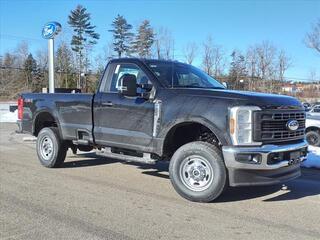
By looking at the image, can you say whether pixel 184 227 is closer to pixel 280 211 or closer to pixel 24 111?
pixel 280 211

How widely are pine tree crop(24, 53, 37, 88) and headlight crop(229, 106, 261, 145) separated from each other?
7316 cm

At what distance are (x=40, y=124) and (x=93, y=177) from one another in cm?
220

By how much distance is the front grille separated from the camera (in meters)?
6.23

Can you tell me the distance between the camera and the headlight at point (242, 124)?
621cm

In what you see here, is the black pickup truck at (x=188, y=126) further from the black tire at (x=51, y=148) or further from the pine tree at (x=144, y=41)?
the pine tree at (x=144, y=41)

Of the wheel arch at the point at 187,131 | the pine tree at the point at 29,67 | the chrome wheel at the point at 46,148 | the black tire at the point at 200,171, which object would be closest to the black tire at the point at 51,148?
the chrome wheel at the point at 46,148

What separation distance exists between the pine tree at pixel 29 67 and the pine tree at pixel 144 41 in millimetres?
27922

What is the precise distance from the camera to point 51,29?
1652cm

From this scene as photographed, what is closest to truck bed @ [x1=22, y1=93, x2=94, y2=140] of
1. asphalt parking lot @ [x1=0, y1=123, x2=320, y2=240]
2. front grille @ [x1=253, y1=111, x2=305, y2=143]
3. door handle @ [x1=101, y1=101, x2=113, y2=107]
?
door handle @ [x1=101, y1=101, x2=113, y2=107]

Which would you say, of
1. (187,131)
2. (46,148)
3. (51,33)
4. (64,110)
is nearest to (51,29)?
(51,33)

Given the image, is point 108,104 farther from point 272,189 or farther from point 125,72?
Result: point 272,189

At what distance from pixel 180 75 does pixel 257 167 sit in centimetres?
234

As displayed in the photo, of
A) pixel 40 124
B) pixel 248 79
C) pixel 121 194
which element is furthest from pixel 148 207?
pixel 248 79

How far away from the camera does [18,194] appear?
7.02 meters
